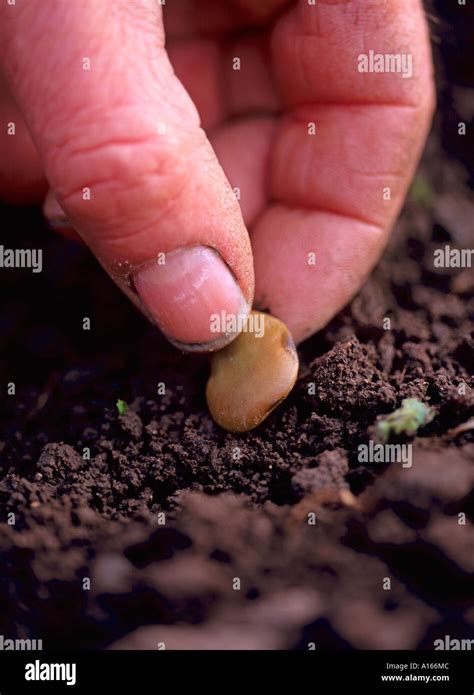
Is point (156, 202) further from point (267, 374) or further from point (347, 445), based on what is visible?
point (347, 445)

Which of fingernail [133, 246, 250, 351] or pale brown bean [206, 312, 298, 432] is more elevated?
fingernail [133, 246, 250, 351]

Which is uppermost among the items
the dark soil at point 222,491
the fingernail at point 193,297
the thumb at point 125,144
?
the thumb at point 125,144

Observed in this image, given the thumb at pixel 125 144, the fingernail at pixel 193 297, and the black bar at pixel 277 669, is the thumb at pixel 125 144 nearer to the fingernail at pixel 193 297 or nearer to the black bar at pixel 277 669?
the fingernail at pixel 193 297

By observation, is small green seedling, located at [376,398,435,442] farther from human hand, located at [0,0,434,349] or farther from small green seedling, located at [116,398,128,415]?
small green seedling, located at [116,398,128,415]

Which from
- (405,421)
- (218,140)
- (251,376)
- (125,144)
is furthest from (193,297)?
(218,140)

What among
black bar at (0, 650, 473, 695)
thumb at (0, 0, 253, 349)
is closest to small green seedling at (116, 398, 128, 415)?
thumb at (0, 0, 253, 349)

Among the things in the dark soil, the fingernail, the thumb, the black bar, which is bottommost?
the black bar

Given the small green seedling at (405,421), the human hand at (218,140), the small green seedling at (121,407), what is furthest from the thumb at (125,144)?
the small green seedling at (405,421)
